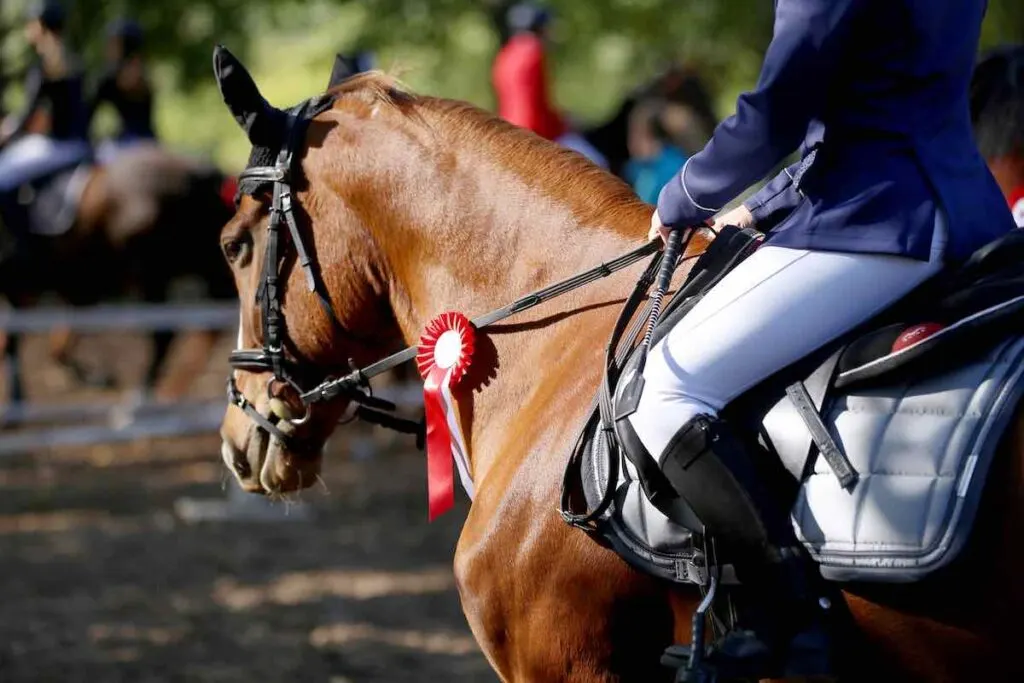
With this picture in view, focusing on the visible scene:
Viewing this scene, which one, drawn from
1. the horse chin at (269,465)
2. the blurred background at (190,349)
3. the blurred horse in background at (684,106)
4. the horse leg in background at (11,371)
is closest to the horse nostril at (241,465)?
the horse chin at (269,465)

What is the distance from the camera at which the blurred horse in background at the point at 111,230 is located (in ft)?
39.2

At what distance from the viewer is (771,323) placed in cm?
291

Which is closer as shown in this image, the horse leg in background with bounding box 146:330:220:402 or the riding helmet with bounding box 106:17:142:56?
the riding helmet with bounding box 106:17:142:56

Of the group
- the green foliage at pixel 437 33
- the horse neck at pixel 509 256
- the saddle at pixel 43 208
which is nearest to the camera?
the horse neck at pixel 509 256

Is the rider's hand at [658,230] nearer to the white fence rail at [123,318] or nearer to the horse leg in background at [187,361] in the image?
the white fence rail at [123,318]

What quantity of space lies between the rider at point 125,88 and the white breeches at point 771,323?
10157 millimetres

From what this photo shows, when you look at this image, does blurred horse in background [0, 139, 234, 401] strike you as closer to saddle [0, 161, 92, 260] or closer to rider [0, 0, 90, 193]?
saddle [0, 161, 92, 260]

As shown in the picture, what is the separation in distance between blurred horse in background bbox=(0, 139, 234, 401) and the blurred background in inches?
0.8

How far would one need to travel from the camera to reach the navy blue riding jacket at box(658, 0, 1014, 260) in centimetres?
286

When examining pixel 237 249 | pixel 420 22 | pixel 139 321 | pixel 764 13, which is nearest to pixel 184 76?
pixel 420 22

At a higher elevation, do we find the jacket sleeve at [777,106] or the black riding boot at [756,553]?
the jacket sleeve at [777,106]

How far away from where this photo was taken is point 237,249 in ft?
13.3

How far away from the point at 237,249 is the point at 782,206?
159 centimetres

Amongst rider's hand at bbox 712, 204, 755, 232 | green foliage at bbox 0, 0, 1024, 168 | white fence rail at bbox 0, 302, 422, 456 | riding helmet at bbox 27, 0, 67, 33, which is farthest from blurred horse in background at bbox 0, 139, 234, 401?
rider's hand at bbox 712, 204, 755, 232
